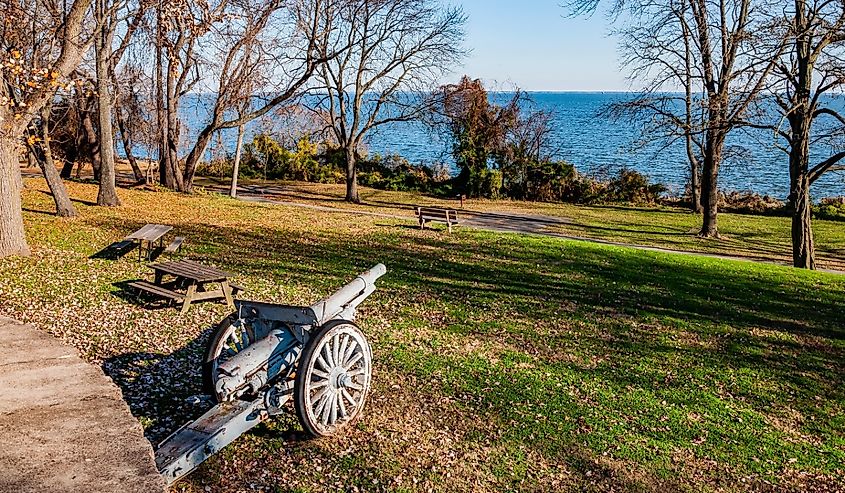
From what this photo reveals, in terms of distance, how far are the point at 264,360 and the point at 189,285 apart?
4690 millimetres

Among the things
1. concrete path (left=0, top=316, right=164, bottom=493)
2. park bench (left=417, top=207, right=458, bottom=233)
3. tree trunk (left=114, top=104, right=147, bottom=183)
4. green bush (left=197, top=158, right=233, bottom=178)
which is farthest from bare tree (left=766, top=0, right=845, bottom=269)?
green bush (left=197, top=158, right=233, bottom=178)

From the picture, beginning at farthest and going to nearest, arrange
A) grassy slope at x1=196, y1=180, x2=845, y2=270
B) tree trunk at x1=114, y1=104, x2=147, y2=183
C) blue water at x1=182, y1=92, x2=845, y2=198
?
1. blue water at x1=182, y1=92, x2=845, y2=198
2. tree trunk at x1=114, y1=104, x2=147, y2=183
3. grassy slope at x1=196, y1=180, x2=845, y2=270

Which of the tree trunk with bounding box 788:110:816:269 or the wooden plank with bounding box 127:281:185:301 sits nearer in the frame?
the wooden plank with bounding box 127:281:185:301

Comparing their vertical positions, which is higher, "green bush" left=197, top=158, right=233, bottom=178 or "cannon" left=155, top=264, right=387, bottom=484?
"green bush" left=197, top=158, right=233, bottom=178

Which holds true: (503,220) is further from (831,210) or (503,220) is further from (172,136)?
(831,210)

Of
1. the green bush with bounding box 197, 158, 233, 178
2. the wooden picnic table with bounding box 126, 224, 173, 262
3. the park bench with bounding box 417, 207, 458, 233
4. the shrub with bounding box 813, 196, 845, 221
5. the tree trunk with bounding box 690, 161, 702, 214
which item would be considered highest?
the green bush with bounding box 197, 158, 233, 178

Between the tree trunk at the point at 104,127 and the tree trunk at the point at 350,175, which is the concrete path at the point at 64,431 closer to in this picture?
the tree trunk at the point at 104,127

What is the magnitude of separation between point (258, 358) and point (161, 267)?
16.7 feet

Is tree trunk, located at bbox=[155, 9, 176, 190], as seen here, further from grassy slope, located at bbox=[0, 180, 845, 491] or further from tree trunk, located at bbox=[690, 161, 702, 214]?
tree trunk, located at bbox=[690, 161, 702, 214]

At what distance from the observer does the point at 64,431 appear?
14.0 feet

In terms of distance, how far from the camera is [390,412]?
23.2 ft

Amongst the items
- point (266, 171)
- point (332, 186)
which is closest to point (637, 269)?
point (332, 186)

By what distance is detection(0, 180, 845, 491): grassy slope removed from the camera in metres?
6.25

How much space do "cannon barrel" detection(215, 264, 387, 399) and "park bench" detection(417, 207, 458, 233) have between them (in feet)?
44.0
